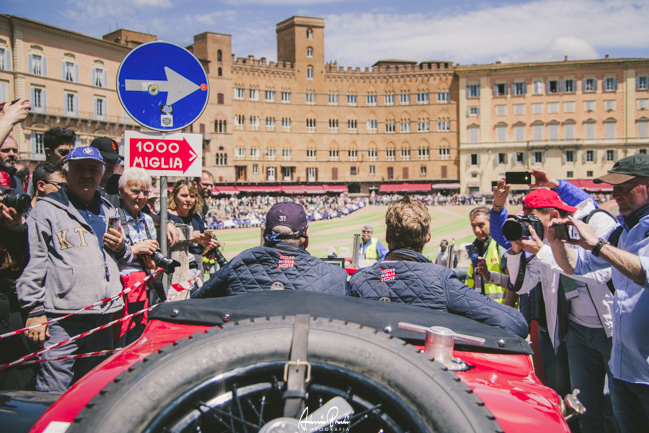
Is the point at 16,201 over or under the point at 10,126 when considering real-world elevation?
under

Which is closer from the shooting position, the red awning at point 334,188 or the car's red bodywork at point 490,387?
the car's red bodywork at point 490,387

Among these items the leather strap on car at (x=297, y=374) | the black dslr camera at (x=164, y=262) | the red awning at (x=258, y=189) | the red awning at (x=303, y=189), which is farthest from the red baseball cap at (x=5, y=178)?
the red awning at (x=303, y=189)

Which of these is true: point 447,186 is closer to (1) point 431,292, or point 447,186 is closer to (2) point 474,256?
(2) point 474,256

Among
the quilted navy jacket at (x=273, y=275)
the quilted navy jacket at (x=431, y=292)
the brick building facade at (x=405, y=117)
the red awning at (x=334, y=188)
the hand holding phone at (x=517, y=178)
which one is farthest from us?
the red awning at (x=334, y=188)

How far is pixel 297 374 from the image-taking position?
1234 millimetres

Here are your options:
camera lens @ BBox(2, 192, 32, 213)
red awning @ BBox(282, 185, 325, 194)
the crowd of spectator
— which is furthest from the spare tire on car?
red awning @ BBox(282, 185, 325, 194)

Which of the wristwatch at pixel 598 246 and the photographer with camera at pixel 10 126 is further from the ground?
the photographer with camera at pixel 10 126

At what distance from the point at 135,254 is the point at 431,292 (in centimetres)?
231

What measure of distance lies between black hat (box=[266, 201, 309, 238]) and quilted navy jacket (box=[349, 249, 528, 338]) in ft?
1.57

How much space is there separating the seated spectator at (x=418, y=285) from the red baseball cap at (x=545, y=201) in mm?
697

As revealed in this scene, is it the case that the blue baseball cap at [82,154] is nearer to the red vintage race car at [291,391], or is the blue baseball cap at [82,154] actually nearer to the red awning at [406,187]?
the red vintage race car at [291,391]

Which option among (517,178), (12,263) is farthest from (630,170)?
(12,263)

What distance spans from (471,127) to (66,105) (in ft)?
154

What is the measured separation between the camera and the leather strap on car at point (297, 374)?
1201 millimetres
